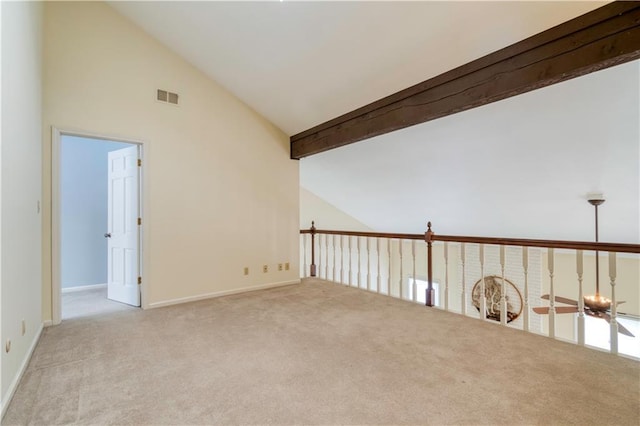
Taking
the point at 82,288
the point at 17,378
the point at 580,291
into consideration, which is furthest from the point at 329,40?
the point at 82,288

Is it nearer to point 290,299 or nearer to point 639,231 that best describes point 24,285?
point 290,299

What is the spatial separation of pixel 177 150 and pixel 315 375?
3.20 m

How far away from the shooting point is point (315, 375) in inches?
83.0

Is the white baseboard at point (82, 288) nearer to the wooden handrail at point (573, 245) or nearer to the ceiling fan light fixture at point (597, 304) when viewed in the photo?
the wooden handrail at point (573, 245)

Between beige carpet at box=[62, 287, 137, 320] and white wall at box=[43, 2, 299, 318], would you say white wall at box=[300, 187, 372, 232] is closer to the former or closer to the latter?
white wall at box=[43, 2, 299, 318]

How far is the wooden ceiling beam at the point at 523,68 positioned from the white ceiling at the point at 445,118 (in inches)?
3.7

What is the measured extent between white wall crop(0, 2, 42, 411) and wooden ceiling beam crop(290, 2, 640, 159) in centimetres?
310

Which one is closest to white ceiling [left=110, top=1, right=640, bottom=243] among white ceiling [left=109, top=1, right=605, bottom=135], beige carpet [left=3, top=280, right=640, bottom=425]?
white ceiling [left=109, top=1, right=605, bottom=135]

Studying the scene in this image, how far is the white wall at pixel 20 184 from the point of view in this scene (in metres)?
1.84

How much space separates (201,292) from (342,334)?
216cm

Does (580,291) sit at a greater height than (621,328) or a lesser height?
greater

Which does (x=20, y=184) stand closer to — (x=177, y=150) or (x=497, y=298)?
(x=177, y=150)

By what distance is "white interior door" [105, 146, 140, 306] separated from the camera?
3.80 meters

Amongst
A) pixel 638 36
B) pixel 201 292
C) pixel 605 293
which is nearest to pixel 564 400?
pixel 638 36
